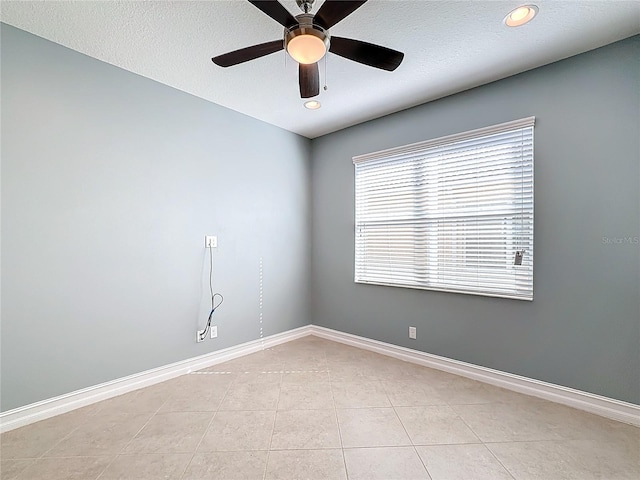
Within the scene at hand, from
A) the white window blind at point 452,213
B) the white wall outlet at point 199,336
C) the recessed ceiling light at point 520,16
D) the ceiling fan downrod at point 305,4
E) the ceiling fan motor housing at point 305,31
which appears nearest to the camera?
the ceiling fan motor housing at point 305,31

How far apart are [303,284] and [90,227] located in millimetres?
2362

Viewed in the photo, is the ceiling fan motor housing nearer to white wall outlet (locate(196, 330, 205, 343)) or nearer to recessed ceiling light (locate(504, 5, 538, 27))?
recessed ceiling light (locate(504, 5, 538, 27))

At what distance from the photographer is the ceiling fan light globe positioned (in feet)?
5.10

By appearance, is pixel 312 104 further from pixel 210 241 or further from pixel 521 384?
pixel 521 384

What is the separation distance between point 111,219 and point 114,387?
1316 mm

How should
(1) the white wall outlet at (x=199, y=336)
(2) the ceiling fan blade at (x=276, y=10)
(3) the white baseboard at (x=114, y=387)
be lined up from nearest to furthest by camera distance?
(2) the ceiling fan blade at (x=276, y=10) < (3) the white baseboard at (x=114, y=387) < (1) the white wall outlet at (x=199, y=336)

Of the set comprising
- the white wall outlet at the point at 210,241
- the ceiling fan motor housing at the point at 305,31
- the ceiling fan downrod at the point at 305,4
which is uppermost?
the ceiling fan downrod at the point at 305,4

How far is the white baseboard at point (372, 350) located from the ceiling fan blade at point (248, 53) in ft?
8.12

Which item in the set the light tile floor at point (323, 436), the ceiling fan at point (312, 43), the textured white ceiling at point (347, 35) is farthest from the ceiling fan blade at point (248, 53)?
the light tile floor at point (323, 436)

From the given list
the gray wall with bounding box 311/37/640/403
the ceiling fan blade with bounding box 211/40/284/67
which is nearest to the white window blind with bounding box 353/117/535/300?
the gray wall with bounding box 311/37/640/403

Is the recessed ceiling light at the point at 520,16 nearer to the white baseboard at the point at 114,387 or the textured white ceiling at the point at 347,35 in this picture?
the textured white ceiling at the point at 347,35

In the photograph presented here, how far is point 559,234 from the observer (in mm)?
2289

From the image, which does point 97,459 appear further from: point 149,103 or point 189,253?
point 149,103

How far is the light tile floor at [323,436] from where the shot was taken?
62.9 inches
